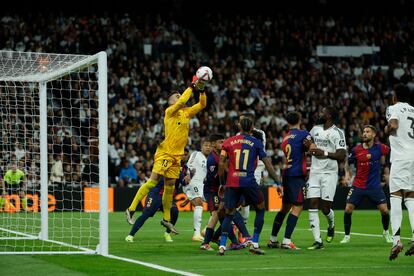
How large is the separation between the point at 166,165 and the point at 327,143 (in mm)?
2979

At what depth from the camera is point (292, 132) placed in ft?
48.0

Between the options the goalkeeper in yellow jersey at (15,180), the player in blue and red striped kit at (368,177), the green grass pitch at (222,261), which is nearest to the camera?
the green grass pitch at (222,261)

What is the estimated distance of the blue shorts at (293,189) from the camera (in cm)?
1441

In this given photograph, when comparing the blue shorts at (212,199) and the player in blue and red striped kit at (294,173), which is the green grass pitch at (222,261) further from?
the blue shorts at (212,199)

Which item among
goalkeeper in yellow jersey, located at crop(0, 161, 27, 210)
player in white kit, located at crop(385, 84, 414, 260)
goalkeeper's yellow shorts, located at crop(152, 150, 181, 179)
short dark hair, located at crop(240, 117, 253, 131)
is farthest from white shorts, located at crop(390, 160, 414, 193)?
goalkeeper in yellow jersey, located at crop(0, 161, 27, 210)

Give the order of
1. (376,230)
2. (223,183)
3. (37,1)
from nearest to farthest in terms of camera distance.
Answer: (223,183) → (376,230) → (37,1)

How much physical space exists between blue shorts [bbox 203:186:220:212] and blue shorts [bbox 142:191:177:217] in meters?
1.11

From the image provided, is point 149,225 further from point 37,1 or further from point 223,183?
point 37,1

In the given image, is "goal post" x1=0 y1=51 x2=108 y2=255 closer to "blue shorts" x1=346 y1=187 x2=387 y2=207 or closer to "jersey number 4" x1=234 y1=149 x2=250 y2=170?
"jersey number 4" x1=234 y1=149 x2=250 y2=170

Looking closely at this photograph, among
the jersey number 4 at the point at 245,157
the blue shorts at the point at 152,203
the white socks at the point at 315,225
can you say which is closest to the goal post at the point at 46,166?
the blue shorts at the point at 152,203

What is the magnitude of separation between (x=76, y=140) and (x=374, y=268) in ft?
60.9

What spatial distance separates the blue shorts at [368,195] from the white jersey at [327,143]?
132 centimetres

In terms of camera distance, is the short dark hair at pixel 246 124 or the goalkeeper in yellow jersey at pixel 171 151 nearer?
the short dark hair at pixel 246 124

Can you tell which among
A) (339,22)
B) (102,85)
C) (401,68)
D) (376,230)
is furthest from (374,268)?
(339,22)
